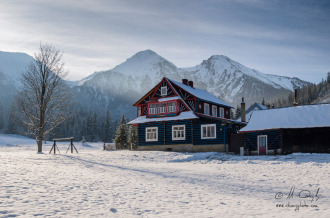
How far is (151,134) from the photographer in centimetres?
4128

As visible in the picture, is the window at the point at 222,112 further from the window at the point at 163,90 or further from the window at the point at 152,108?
the window at the point at 152,108

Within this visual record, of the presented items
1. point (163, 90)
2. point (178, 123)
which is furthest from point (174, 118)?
point (163, 90)

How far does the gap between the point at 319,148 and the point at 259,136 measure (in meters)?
6.24

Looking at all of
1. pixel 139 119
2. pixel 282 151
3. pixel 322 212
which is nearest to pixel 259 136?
pixel 282 151

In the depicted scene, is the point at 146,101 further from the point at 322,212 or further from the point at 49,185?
the point at 322,212

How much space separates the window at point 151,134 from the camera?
40.8m

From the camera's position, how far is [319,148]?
2973cm

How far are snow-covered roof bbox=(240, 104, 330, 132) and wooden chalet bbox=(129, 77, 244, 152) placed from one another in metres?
3.36

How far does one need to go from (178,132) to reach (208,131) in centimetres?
427

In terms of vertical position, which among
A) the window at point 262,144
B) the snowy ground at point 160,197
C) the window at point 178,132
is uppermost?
the window at point 178,132

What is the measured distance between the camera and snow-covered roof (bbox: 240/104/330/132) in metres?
30.5

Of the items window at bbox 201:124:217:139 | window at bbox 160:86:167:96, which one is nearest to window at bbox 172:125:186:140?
window at bbox 201:124:217:139

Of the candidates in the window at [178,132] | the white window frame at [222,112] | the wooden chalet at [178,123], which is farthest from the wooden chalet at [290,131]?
the white window frame at [222,112]

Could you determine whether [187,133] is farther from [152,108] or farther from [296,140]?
[296,140]
